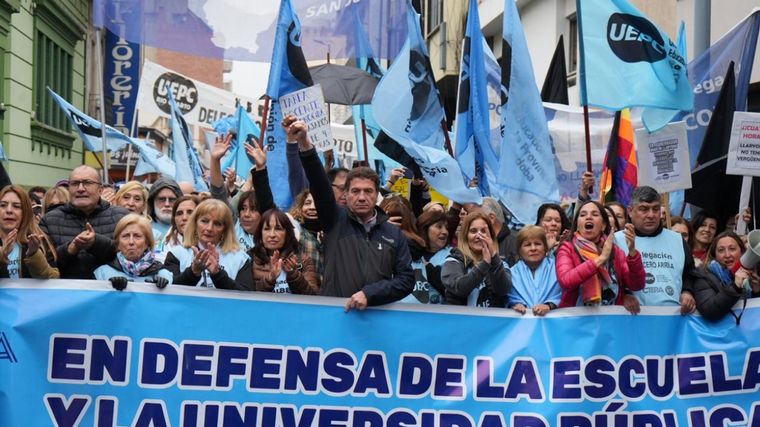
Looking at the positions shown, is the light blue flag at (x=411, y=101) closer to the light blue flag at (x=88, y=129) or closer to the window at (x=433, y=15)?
the light blue flag at (x=88, y=129)

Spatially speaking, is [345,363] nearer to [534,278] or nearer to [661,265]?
[534,278]

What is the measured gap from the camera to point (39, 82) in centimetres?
→ 2022

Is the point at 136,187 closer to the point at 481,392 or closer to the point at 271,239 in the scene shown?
the point at 271,239

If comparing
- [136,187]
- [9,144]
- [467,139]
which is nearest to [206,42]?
[136,187]

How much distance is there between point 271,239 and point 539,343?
154cm

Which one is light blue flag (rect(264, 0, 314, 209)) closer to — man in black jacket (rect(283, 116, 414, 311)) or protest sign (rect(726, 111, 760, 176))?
man in black jacket (rect(283, 116, 414, 311))

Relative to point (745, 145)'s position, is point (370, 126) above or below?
above

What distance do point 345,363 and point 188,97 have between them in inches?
405

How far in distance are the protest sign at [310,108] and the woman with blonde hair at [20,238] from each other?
226 cm

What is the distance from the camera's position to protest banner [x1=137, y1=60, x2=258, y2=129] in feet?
47.6

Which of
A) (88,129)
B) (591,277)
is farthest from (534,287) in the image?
(88,129)

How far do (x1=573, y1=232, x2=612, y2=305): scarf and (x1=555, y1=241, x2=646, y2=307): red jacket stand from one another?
0.10 ft

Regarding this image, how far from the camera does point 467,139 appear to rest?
853 centimetres

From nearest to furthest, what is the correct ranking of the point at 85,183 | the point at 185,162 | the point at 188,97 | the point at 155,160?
the point at 85,183 → the point at 185,162 → the point at 155,160 → the point at 188,97
